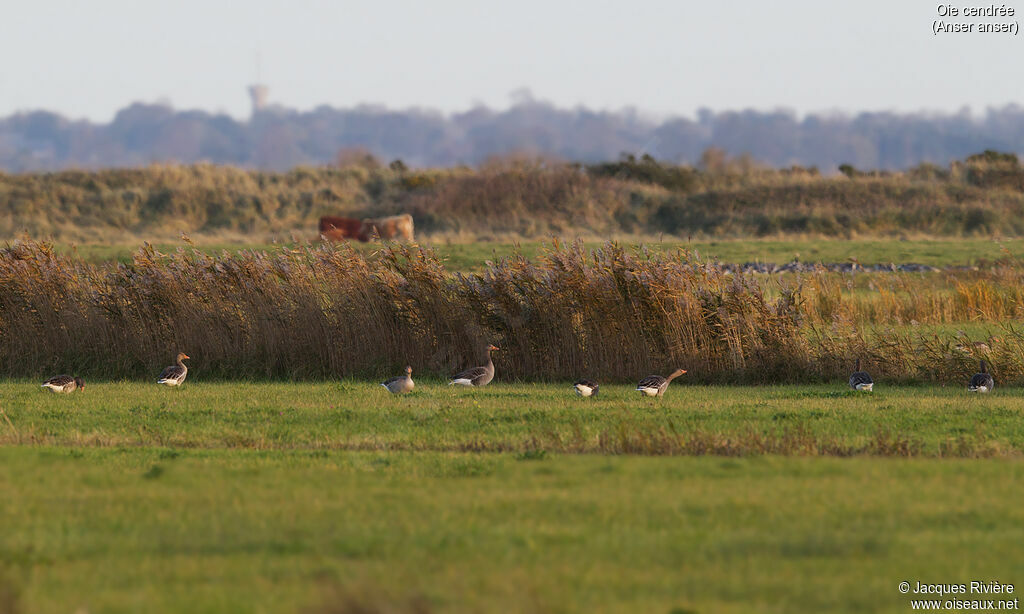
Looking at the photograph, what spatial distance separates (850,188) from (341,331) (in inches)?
2077

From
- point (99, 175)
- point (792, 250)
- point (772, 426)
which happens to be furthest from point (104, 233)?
point (772, 426)

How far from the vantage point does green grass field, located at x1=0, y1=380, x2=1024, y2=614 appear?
7.60 metres

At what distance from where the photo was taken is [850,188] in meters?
A: 71.0

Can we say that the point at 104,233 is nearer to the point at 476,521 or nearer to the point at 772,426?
the point at 772,426

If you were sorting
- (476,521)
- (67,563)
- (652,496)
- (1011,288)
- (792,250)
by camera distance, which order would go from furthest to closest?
(792,250), (1011,288), (652,496), (476,521), (67,563)

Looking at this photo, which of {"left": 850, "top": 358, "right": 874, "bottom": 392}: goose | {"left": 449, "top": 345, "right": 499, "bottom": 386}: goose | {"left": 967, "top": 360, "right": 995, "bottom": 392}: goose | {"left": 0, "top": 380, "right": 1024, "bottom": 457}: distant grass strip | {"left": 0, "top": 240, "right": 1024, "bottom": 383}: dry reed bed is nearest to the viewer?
{"left": 0, "top": 380, "right": 1024, "bottom": 457}: distant grass strip

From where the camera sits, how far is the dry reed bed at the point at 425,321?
2250cm

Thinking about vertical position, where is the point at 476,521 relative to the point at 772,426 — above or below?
above

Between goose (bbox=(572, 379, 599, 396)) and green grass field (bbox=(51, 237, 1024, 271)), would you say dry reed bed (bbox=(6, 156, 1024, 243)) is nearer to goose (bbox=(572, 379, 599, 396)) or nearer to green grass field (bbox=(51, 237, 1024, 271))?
green grass field (bbox=(51, 237, 1024, 271))

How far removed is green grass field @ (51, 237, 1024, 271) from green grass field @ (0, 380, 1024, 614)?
90.8ft

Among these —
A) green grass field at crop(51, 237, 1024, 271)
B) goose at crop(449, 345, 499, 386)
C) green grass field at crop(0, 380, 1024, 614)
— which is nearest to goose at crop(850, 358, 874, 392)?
green grass field at crop(0, 380, 1024, 614)

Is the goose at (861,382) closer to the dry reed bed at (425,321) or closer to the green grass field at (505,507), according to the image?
the green grass field at (505,507)

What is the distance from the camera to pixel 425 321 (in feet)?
78.7

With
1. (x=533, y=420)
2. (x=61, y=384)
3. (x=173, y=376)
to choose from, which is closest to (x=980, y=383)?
(x=533, y=420)
